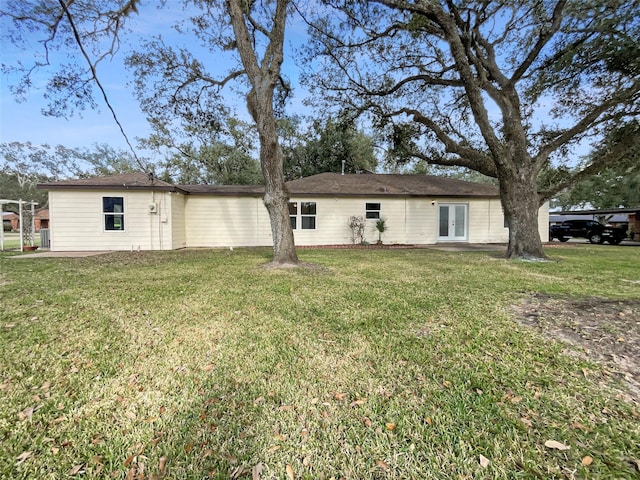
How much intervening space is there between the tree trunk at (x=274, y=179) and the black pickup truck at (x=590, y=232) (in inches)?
713

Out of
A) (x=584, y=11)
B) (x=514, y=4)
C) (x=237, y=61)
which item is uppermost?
(x=514, y=4)

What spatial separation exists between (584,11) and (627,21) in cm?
108

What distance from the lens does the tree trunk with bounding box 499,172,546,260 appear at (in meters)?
9.04

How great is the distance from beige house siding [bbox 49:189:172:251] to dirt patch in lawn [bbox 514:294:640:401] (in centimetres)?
1127

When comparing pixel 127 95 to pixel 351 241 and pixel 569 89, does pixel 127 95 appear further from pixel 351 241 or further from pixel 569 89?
pixel 569 89

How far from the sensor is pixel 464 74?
9062 mm

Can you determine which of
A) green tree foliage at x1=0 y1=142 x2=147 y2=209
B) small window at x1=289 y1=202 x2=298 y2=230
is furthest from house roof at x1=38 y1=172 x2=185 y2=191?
green tree foliage at x1=0 y1=142 x2=147 y2=209

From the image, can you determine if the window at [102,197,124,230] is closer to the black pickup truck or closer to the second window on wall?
the second window on wall

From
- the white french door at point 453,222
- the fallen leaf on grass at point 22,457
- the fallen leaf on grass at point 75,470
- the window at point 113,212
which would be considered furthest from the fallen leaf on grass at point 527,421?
the white french door at point 453,222

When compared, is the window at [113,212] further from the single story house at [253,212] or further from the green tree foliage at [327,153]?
the green tree foliage at [327,153]

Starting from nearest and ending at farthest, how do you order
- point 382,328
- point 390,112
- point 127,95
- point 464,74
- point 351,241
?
point 382,328 → point 464,74 → point 127,95 → point 390,112 → point 351,241

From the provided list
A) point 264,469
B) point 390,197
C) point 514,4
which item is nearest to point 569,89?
point 514,4

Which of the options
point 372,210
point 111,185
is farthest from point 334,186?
point 111,185

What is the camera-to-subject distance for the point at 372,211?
14195 millimetres
